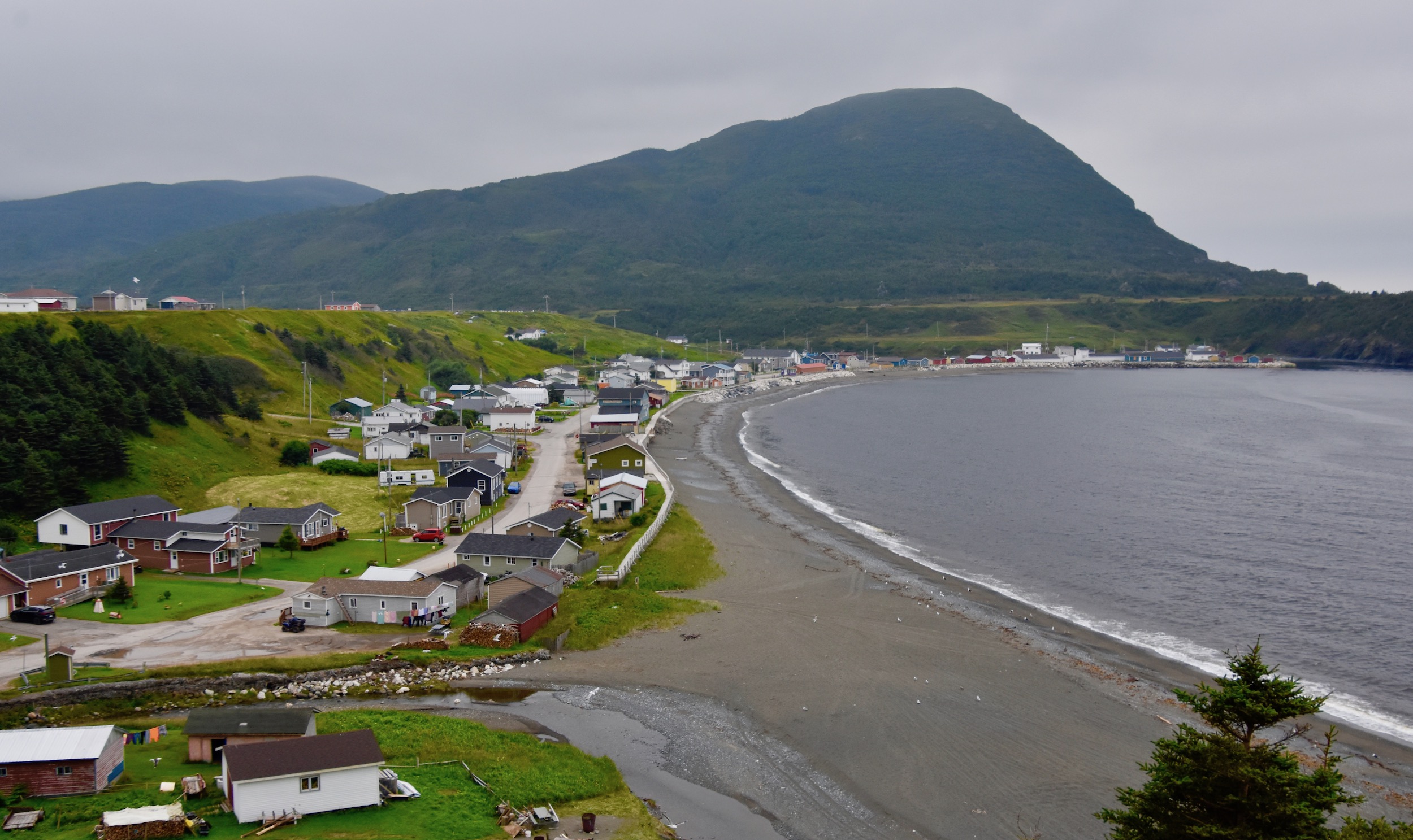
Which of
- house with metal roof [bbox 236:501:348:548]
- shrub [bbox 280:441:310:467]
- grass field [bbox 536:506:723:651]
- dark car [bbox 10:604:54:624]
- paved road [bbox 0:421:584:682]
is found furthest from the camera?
shrub [bbox 280:441:310:467]

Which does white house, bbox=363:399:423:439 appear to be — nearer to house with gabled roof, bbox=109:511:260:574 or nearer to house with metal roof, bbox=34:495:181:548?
house with metal roof, bbox=34:495:181:548

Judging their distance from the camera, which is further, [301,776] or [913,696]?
[913,696]

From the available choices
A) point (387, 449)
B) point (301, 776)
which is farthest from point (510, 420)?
point (301, 776)

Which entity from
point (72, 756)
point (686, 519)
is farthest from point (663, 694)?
point (686, 519)

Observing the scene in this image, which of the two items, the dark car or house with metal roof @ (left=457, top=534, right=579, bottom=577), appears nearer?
the dark car

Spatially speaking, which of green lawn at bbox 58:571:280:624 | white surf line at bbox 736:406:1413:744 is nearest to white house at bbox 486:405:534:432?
white surf line at bbox 736:406:1413:744

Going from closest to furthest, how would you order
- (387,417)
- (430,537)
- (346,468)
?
(430,537)
(346,468)
(387,417)

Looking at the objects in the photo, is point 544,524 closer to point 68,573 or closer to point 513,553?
point 513,553
